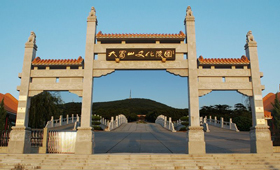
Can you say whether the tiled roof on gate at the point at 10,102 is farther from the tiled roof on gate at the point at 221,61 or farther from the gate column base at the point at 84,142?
the tiled roof on gate at the point at 221,61

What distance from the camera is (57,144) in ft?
38.0

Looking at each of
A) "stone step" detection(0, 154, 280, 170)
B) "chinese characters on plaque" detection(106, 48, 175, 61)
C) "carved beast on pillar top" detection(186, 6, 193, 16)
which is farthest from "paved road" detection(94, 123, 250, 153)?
"carved beast on pillar top" detection(186, 6, 193, 16)

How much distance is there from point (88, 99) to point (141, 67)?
10.2 ft

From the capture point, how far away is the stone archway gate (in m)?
11.2

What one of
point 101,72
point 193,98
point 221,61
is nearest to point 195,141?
point 193,98

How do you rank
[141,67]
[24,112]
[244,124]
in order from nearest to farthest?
[24,112], [141,67], [244,124]

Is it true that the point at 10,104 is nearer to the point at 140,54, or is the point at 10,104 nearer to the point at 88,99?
the point at 88,99

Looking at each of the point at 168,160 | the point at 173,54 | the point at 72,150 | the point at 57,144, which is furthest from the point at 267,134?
the point at 57,144

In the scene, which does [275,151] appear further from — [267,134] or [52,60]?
[52,60]

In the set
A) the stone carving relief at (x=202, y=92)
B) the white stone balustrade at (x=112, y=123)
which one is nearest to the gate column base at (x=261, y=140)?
the stone carving relief at (x=202, y=92)

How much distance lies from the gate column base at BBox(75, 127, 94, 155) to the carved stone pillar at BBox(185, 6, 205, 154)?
4590 mm

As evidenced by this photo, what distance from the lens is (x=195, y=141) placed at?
1051cm

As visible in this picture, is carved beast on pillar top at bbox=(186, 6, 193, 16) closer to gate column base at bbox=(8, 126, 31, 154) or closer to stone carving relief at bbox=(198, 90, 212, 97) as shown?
stone carving relief at bbox=(198, 90, 212, 97)

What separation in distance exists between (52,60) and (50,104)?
697 inches
